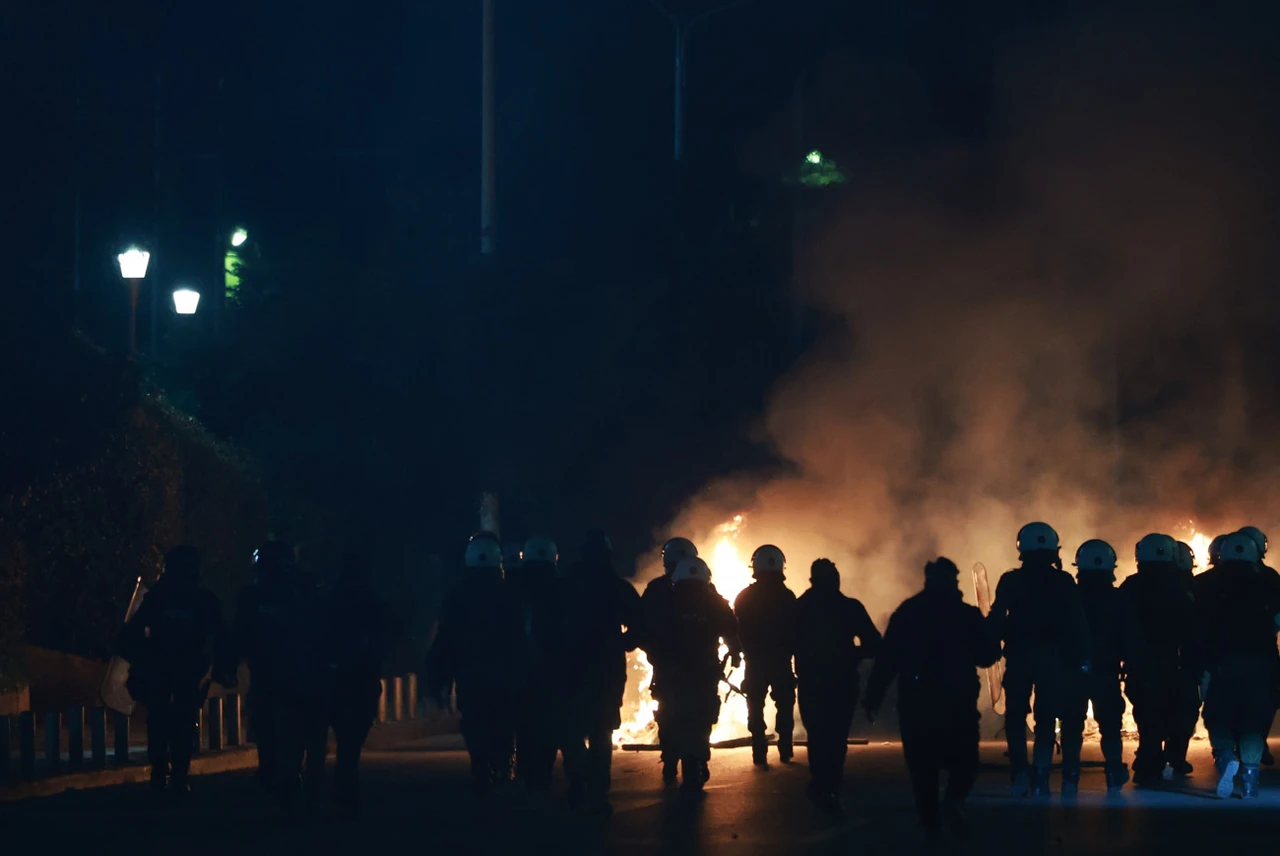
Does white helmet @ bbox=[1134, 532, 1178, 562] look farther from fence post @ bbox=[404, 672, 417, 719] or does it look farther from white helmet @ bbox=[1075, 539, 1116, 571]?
fence post @ bbox=[404, 672, 417, 719]

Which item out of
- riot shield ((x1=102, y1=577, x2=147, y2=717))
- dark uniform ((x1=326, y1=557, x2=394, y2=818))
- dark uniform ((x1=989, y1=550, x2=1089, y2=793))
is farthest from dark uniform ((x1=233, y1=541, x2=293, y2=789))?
dark uniform ((x1=989, y1=550, x2=1089, y2=793))

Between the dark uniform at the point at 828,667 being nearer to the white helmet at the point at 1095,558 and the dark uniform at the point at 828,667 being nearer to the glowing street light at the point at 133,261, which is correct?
the white helmet at the point at 1095,558

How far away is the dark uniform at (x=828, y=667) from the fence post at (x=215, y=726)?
7526mm

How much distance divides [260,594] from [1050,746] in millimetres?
5402

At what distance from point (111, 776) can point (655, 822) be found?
6021mm

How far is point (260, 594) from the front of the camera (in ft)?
45.4

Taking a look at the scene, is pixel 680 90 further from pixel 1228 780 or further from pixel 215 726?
pixel 1228 780

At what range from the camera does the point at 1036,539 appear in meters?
14.2

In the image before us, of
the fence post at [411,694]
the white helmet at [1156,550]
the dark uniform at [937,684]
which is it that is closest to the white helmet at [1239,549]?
the white helmet at [1156,550]

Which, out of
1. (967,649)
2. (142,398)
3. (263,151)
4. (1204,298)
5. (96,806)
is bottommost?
(96,806)

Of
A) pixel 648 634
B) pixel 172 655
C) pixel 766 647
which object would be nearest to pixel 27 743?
pixel 172 655

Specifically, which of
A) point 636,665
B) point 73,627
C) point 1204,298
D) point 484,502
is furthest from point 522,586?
point 1204,298

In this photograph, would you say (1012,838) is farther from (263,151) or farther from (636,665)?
(263,151)

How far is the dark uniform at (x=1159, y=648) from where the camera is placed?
51.6 ft
